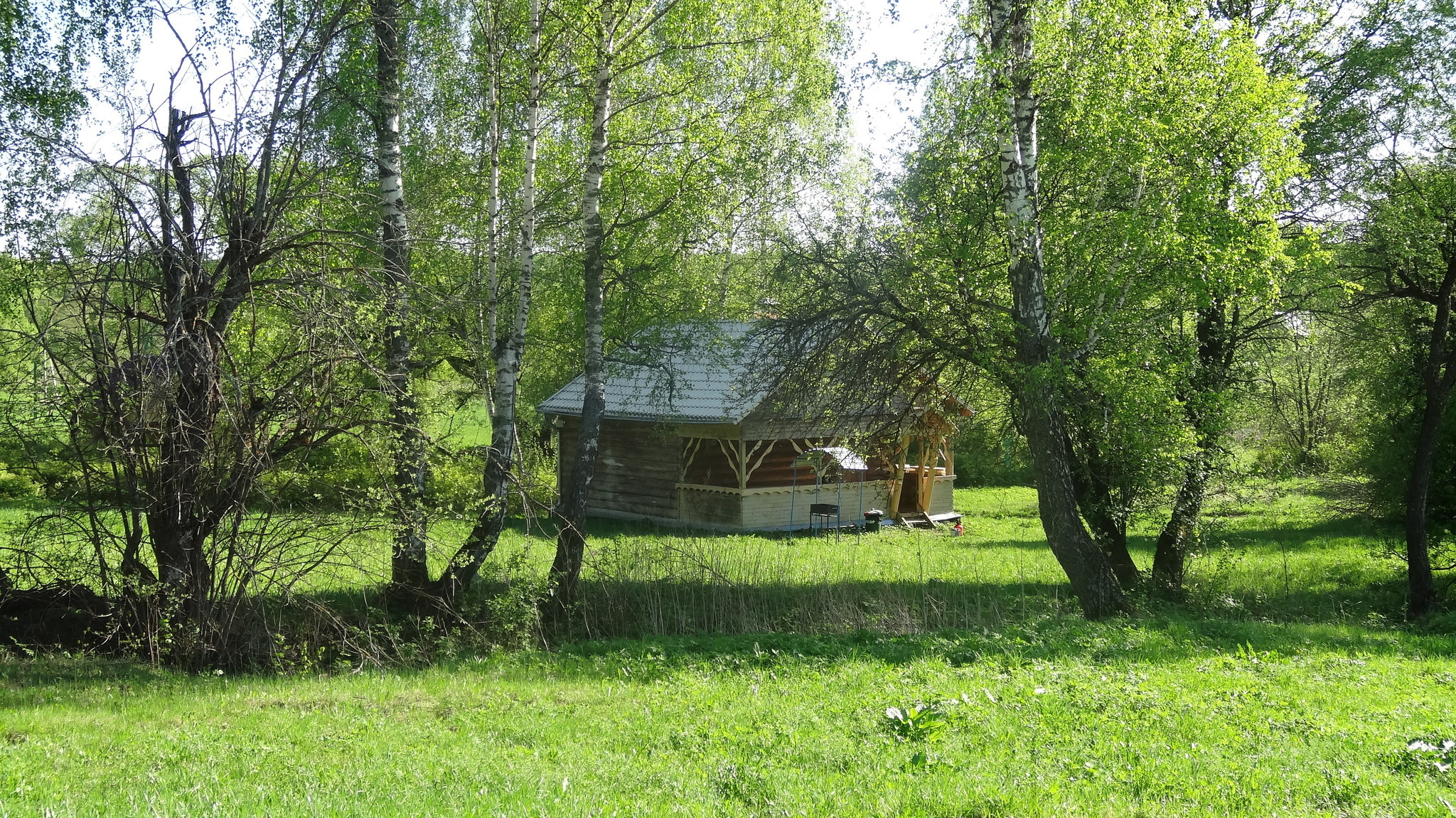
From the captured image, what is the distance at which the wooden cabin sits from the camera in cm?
2227

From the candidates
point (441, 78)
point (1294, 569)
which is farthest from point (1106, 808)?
point (441, 78)

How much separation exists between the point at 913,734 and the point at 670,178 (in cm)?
1220

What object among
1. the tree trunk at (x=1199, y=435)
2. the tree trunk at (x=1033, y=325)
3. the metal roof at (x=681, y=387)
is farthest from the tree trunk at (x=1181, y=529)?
the metal roof at (x=681, y=387)

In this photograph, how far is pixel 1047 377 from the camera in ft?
36.6

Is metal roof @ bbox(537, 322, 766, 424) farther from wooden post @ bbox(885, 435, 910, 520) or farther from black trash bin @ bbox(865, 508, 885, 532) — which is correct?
black trash bin @ bbox(865, 508, 885, 532)

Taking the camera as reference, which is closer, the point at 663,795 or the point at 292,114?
the point at 663,795

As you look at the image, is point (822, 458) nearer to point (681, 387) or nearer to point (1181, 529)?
point (681, 387)

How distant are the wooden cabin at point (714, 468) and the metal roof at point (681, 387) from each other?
4 cm

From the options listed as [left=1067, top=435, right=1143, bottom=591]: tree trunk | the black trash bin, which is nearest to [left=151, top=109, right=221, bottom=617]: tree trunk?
[left=1067, top=435, right=1143, bottom=591]: tree trunk

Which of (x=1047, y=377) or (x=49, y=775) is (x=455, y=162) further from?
(x=49, y=775)

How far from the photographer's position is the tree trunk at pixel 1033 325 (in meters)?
11.8

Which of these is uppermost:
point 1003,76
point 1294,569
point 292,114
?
point 1003,76

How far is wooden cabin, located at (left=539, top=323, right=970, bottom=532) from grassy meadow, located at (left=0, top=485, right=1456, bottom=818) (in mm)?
9061

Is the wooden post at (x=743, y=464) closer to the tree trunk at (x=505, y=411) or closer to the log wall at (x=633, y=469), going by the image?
the log wall at (x=633, y=469)
